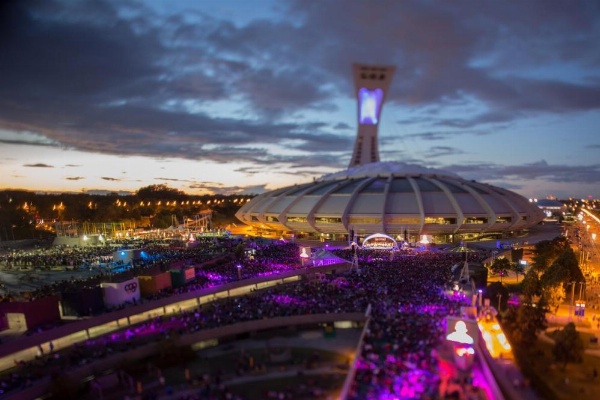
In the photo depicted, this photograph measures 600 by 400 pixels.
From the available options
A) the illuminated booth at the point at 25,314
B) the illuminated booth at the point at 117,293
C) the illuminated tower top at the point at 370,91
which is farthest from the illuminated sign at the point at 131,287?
the illuminated tower top at the point at 370,91

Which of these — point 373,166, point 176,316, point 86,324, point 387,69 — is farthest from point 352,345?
point 387,69

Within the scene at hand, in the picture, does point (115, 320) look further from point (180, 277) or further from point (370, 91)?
point (370, 91)

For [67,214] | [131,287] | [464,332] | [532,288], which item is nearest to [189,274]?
[131,287]

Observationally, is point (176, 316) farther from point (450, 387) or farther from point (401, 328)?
point (450, 387)

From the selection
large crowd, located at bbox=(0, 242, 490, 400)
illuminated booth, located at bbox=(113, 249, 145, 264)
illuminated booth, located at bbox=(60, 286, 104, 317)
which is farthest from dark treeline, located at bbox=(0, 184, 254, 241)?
illuminated booth, located at bbox=(60, 286, 104, 317)

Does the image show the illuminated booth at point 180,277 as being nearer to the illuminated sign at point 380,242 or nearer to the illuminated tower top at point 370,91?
the illuminated sign at point 380,242

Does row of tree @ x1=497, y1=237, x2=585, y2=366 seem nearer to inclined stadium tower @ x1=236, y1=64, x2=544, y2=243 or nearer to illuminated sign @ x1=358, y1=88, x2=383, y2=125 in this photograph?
inclined stadium tower @ x1=236, y1=64, x2=544, y2=243

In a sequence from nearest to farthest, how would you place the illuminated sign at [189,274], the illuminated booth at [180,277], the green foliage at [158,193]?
1. the illuminated booth at [180,277]
2. the illuminated sign at [189,274]
3. the green foliage at [158,193]
